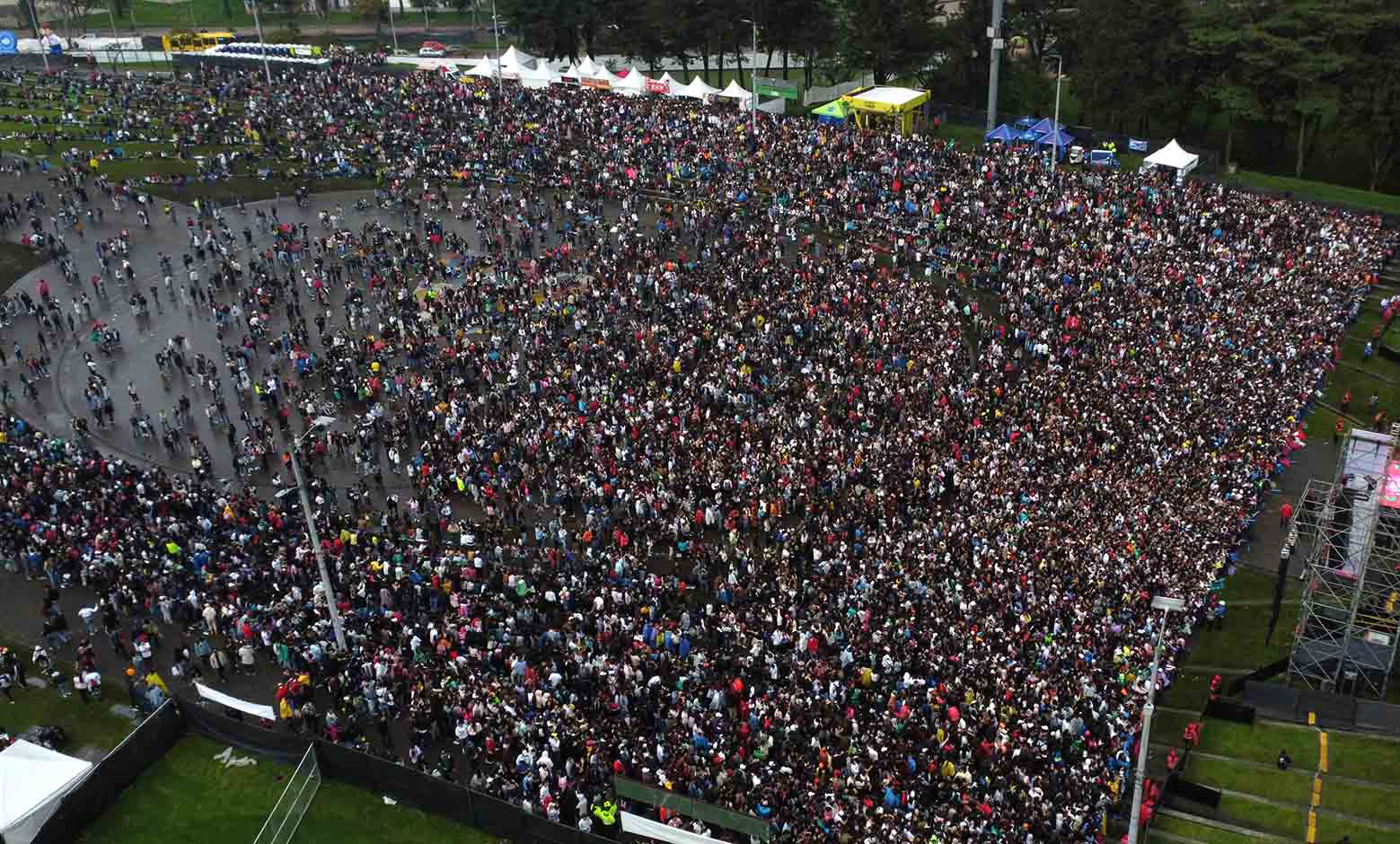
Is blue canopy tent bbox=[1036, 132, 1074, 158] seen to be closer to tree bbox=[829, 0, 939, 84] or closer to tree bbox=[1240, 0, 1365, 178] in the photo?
tree bbox=[1240, 0, 1365, 178]

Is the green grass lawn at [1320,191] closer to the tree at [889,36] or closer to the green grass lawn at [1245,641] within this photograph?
the tree at [889,36]

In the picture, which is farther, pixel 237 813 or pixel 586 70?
pixel 586 70

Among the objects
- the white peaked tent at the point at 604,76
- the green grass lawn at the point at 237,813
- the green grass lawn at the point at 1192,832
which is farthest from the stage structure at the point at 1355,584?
the white peaked tent at the point at 604,76

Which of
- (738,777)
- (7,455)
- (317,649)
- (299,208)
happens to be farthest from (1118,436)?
(299,208)

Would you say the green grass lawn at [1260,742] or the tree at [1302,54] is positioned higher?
the tree at [1302,54]

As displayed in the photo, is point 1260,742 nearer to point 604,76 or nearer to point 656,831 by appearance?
point 656,831

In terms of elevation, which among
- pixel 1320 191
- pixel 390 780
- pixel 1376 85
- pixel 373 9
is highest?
pixel 373 9

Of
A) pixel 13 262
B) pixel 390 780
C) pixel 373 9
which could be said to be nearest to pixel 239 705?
pixel 390 780
